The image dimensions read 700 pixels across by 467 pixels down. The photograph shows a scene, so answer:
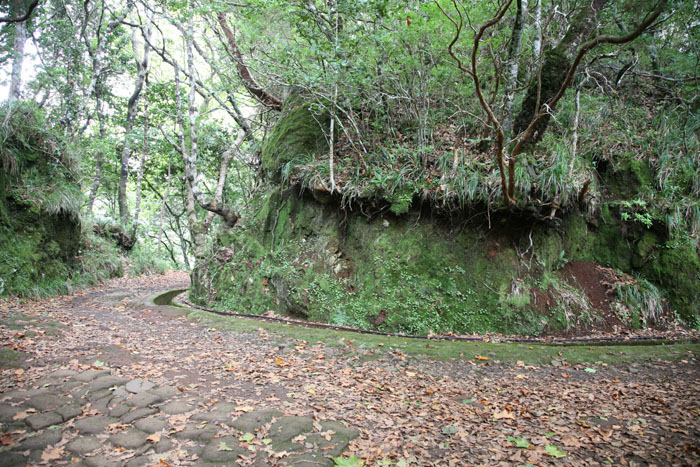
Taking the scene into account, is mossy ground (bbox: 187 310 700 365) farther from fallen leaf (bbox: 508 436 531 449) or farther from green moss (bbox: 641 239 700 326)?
fallen leaf (bbox: 508 436 531 449)

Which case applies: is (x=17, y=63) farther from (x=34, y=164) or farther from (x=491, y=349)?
(x=491, y=349)

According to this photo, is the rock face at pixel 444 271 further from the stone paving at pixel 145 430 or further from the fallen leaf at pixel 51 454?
the fallen leaf at pixel 51 454

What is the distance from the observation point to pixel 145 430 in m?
2.94

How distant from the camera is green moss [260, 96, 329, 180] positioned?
812 centimetres

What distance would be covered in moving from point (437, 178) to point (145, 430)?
5675 mm

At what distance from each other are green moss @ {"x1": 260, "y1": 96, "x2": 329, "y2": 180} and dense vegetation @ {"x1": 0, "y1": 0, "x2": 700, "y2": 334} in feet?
0.16

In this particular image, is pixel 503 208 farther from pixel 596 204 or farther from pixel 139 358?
pixel 139 358

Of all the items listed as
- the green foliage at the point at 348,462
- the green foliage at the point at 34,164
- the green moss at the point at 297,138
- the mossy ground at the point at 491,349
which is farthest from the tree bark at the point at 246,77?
the green foliage at the point at 348,462

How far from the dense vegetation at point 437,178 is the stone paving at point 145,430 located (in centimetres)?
343

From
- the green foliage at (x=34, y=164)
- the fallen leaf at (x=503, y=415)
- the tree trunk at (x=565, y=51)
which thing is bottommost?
the fallen leaf at (x=503, y=415)

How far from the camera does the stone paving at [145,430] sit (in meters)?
2.61

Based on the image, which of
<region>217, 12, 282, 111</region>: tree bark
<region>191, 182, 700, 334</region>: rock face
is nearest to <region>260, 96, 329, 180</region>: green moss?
<region>191, 182, 700, 334</region>: rock face

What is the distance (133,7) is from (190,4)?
517 centimetres

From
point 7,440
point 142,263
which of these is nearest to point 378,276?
point 7,440
